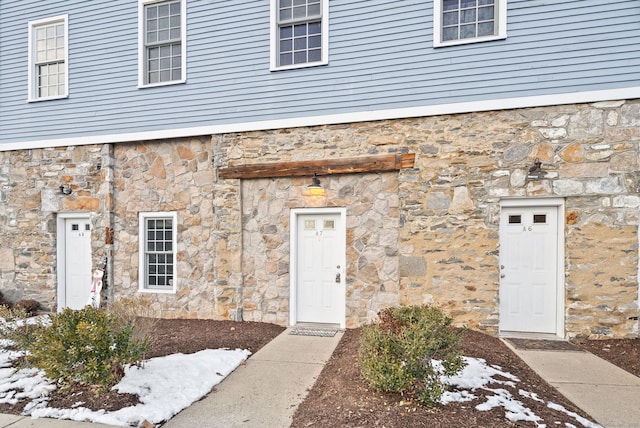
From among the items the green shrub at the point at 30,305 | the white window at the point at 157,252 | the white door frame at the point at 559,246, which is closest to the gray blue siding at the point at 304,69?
the white door frame at the point at 559,246

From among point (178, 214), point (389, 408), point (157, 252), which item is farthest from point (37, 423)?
point (178, 214)

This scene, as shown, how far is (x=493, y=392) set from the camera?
3367mm

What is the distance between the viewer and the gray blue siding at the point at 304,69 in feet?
16.8

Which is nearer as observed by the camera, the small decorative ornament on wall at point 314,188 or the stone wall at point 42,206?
the small decorative ornament on wall at point 314,188

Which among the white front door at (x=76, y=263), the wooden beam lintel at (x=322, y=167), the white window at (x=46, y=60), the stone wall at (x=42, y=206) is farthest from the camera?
the white window at (x=46, y=60)

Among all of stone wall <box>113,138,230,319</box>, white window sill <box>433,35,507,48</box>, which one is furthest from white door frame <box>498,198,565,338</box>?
stone wall <box>113,138,230,319</box>

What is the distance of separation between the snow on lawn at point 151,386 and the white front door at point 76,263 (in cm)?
307

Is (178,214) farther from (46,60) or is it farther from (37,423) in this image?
(46,60)

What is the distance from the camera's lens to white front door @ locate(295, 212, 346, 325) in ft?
20.0

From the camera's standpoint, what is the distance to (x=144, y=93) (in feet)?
22.8

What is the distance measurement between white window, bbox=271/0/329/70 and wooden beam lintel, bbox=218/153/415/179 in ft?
5.66

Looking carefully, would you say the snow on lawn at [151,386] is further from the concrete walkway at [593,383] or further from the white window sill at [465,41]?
the white window sill at [465,41]

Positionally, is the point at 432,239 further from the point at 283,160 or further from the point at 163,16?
the point at 163,16

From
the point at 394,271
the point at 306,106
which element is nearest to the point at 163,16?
the point at 306,106
